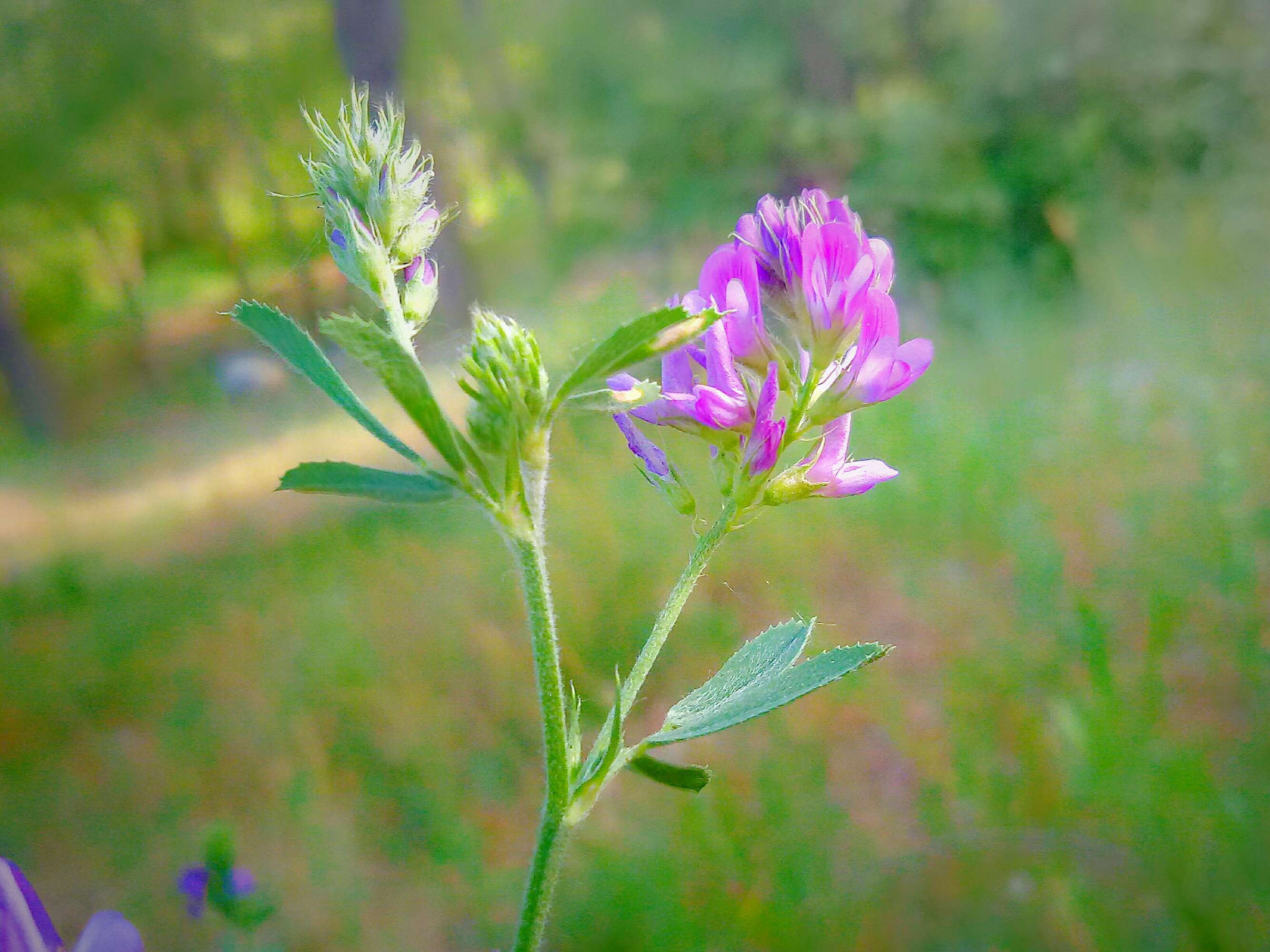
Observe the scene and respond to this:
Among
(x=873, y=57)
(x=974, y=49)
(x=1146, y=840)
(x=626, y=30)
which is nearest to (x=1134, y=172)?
(x=974, y=49)

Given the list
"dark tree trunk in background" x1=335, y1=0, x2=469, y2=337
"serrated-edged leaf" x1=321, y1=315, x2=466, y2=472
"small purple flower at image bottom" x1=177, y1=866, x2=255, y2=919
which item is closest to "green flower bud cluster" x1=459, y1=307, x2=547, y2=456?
"serrated-edged leaf" x1=321, y1=315, x2=466, y2=472

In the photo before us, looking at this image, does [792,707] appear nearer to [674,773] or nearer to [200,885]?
[200,885]

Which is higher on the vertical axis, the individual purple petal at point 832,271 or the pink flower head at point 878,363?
the individual purple petal at point 832,271

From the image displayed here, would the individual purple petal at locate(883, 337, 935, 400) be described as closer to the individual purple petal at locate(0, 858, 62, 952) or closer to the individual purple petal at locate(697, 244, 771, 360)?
the individual purple petal at locate(697, 244, 771, 360)

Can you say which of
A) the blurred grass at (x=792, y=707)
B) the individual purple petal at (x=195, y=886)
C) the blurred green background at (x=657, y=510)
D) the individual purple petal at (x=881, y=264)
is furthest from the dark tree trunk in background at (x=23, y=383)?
the individual purple petal at (x=881, y=264)

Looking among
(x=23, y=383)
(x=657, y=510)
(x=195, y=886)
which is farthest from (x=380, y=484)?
(x=23, y=383)

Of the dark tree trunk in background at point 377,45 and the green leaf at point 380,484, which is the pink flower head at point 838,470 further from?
the dark tree trunk in background at point 377,45
